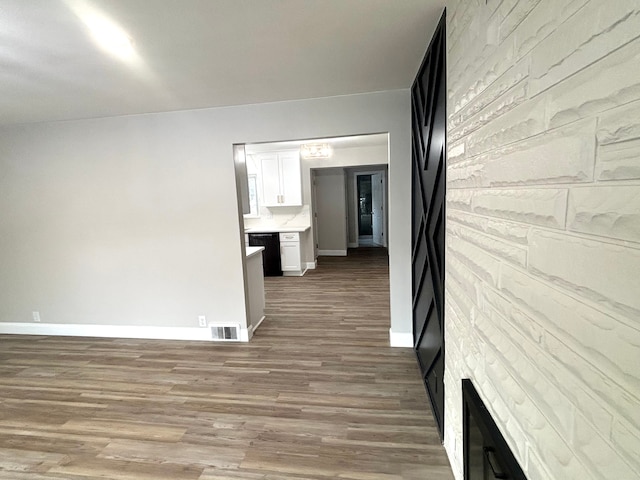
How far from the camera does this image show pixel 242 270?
3.26 meters

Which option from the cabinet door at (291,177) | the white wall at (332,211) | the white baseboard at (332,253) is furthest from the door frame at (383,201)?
the cabinet door at (291,177)

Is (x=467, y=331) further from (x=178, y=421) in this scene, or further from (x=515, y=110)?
(x=178, y=421)

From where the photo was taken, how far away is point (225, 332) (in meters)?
3.34

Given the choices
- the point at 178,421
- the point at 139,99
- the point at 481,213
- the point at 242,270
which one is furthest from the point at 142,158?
the point at 481,213

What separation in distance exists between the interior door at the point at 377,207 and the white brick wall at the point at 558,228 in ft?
25.8

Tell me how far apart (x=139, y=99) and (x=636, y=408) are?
134 inches

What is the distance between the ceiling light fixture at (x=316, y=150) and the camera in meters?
5.66

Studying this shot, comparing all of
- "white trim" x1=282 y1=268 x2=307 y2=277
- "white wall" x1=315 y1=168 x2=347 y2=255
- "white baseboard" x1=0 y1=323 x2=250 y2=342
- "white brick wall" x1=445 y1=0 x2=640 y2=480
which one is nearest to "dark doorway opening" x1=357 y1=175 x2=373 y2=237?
"white wall" x1=315 y1=168 x2=347 y2=255

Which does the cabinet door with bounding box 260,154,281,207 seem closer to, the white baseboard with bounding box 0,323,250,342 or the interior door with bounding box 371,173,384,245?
the white baseboard with bounding box 0,323,250,342

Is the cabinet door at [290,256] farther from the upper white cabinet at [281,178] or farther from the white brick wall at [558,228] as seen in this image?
the white brick wall at [558,228]

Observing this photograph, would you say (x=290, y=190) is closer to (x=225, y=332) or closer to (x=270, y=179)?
(x=270, y=179)

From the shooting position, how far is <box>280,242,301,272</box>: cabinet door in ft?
19.6

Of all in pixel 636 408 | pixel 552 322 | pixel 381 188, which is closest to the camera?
pixel 636 408

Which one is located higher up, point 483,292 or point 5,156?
point 5,156
